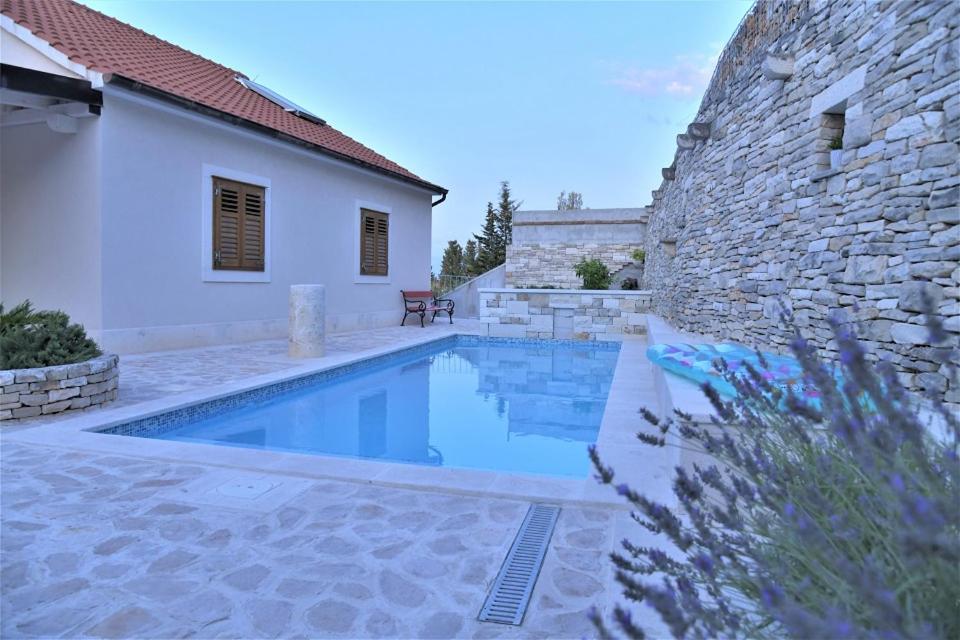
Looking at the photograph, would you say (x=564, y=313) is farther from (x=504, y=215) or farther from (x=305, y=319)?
(x=504, y=215)

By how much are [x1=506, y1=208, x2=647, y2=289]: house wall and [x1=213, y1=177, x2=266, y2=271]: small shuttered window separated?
1081 cm

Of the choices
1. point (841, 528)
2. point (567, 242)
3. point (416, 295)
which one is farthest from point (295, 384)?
point (567, 242)

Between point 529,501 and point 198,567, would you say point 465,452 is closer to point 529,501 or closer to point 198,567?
point 529,501

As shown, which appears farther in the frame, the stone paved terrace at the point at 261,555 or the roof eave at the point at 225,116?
the roof eave at the point at 225,116

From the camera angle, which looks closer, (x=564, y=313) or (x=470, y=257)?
(x=564, y=313)

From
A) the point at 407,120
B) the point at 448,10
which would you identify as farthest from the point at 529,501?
the point at 407,120

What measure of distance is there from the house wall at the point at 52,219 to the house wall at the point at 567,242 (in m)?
13.7

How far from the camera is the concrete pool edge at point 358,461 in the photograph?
3488 millimetres

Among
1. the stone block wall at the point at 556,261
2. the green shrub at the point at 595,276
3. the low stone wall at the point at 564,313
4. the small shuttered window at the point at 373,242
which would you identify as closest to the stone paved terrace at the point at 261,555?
the low stone wall at the point at 564,313

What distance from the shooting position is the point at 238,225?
9953 millimetres

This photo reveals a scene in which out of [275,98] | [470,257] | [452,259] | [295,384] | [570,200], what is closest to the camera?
[295,384]

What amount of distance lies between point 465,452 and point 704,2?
7.80m

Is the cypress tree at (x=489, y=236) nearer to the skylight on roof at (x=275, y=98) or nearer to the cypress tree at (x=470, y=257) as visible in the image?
the cypress tree at (x=470, y=257)

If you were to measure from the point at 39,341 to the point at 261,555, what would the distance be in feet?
13.4
